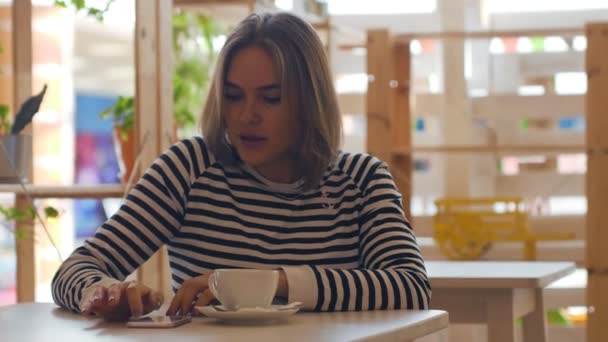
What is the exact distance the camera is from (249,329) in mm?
1274

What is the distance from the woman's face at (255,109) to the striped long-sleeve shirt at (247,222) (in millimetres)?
77

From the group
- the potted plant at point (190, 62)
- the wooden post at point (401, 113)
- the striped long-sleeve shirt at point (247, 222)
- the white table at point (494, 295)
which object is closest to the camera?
the striped long-sleeve shirt at point (247, 222)

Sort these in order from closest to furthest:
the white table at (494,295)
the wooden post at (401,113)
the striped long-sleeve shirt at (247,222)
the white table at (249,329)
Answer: the white table at (249,329) → the striped long-sleeve shirt at (247,222) → the white table at (494,295) → the wooden post at (401,113)

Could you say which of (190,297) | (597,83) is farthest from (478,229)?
(190,297)

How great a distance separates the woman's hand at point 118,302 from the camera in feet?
4.53

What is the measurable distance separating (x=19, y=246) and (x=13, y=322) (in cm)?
161

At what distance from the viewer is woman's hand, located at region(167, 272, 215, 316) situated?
1438 millimetres

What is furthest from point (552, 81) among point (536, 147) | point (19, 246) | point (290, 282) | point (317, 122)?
point (290, 282)

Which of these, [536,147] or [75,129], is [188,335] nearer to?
[536,147]

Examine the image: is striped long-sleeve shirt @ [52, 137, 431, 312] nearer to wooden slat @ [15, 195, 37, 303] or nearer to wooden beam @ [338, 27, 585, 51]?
wooden slat @ [15, 195, 37, 303]

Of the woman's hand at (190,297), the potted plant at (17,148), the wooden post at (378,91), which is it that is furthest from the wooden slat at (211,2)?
the woman's hand at (190,297)

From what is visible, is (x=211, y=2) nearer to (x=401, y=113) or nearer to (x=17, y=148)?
(x=17, y=148)

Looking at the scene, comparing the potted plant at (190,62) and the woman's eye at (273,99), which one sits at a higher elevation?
the potted plant at (190,62)

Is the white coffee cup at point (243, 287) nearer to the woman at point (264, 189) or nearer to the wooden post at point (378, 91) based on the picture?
the woman at point (264, 189)
